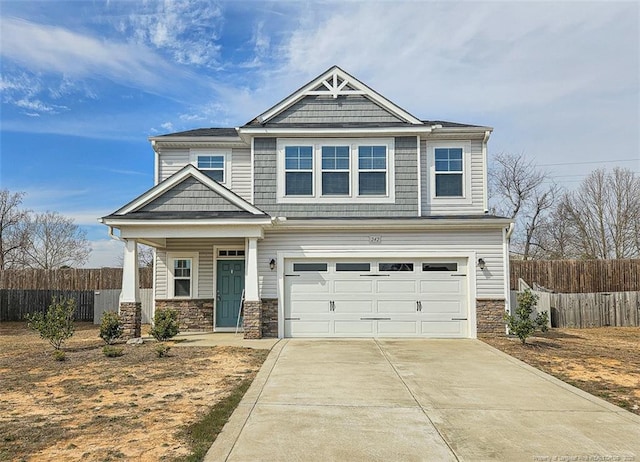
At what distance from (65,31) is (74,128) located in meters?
11.2

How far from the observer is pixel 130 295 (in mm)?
12625

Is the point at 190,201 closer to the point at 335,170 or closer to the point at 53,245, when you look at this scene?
the point at 335,170

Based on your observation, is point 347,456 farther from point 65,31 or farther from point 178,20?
point 65,31

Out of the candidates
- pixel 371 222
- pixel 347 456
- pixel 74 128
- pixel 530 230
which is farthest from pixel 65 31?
pixel 530 230

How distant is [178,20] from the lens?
42.5ft

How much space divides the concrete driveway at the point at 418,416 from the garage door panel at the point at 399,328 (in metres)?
3.41

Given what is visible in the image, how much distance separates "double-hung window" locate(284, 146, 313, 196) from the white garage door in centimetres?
214

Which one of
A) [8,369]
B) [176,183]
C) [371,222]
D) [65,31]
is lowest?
[8,369]

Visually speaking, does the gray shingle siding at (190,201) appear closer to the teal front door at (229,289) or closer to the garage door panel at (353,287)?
the teal front door at (229,289)

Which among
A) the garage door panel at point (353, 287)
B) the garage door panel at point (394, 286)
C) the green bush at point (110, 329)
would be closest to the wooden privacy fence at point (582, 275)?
the garage door panel at point (394, 286)

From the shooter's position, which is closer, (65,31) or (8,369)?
(8,369)

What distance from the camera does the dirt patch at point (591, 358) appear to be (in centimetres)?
781

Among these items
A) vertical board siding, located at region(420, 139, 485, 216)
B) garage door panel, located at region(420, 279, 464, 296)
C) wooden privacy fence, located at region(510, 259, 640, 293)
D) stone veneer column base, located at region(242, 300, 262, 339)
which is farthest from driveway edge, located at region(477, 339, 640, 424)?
wooden privacy fence, located at region(510, 259, 640, 293)

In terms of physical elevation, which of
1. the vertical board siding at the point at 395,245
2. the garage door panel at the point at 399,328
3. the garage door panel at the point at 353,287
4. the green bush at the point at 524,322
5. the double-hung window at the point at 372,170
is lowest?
the garage door panel at the point at 399,328
